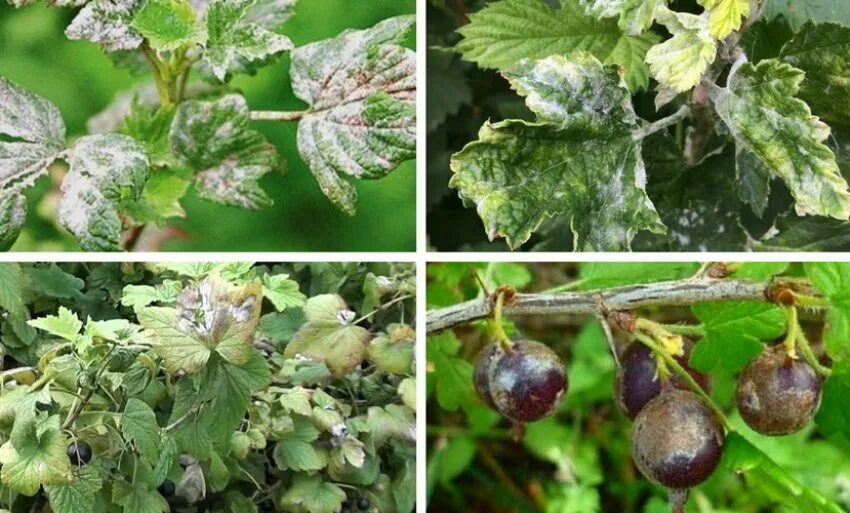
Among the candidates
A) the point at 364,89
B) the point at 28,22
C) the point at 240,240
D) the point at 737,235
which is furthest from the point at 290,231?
the point at 737,235

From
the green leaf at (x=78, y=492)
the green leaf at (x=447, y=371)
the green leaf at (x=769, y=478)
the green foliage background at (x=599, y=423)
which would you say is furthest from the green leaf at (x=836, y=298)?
the green leaf at (x=78, y=492)

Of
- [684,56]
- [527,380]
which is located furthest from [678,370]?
[684,56]

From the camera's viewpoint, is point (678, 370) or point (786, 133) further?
point (678, 370)

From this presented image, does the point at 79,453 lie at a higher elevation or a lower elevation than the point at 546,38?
lower

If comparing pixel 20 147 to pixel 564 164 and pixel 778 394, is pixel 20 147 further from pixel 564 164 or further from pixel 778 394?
pixel 778 394

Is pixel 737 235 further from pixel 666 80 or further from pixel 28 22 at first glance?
pixel 28 22

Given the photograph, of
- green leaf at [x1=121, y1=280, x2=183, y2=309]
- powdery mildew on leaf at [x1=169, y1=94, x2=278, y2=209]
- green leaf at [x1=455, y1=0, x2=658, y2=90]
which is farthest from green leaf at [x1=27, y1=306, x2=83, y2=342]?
green leaf at [x1=455, y1=0, x2=658, y2=90]

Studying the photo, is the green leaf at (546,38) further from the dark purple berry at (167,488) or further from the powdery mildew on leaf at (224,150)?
the dark purple berry at (167,488)
